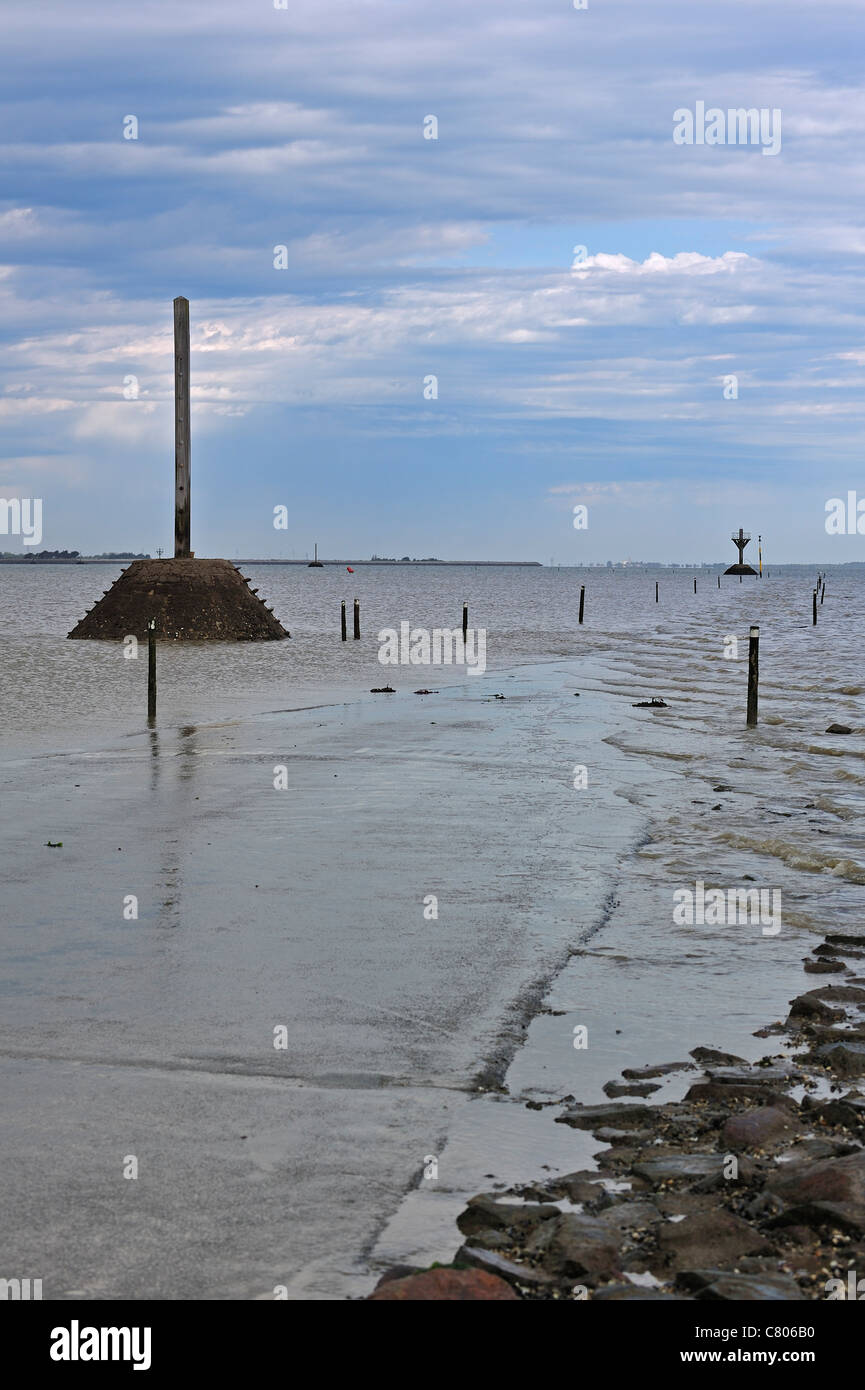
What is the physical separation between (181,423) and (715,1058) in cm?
4010

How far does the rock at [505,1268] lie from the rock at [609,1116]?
1.32m

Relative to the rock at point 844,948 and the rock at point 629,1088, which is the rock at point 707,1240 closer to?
the rock at point 629,1088

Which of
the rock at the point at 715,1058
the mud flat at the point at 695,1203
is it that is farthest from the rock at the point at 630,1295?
the rock at the point at 715,1058

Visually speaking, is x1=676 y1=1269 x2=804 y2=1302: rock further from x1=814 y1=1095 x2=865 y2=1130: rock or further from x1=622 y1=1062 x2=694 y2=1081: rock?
x1=622 y1=1062 x2=694 y2=1081: rock

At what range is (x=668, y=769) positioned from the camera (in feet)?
57.5

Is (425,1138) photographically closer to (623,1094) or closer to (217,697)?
(623,1094)

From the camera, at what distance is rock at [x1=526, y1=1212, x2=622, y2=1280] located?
438 cm

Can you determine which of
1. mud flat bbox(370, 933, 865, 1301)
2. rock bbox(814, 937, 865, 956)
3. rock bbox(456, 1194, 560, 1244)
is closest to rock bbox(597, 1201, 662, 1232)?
mud flat bbox(370, 933, 865, 1301)

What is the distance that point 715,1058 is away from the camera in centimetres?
653

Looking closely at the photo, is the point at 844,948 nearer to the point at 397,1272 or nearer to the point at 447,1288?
the point at 397,1272

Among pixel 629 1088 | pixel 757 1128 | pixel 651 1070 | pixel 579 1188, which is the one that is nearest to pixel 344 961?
pixel 651 1070

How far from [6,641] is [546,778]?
36446mm
